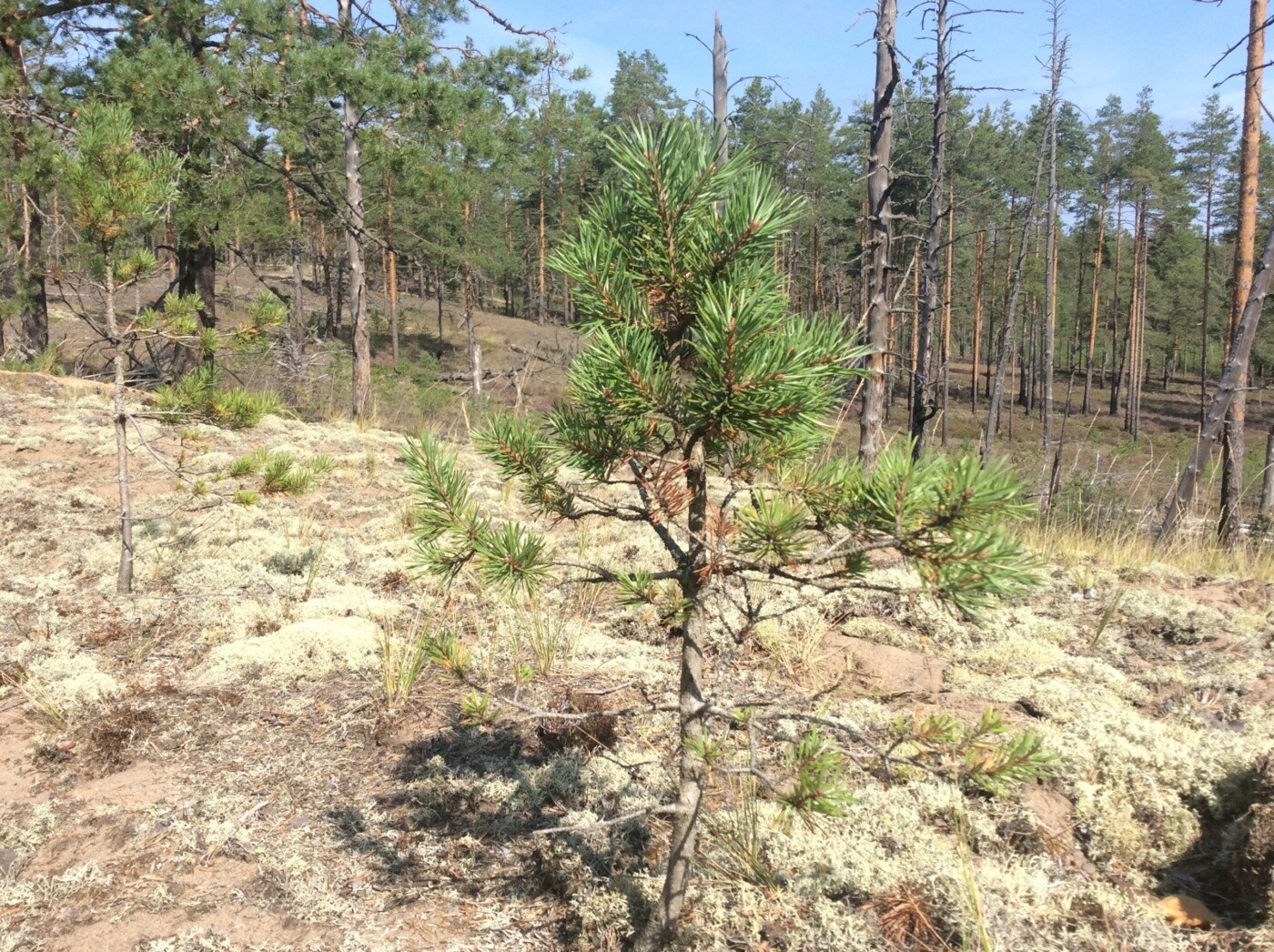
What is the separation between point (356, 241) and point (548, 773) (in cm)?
1103

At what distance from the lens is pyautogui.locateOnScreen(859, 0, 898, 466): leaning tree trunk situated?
250 inches

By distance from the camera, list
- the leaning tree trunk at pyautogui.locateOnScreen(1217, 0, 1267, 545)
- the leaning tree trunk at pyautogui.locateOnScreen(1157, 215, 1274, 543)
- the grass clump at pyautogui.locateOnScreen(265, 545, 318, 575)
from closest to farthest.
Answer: the grass clump at pyautogui.locateOnScreen(265, 545, 318, 575), the leaning tree trunk at pyautogui.locateOnScreen(1157, 215, 1274, 543), the leaning tree trunk at pyautogui.locateOnScreen(1217, 0, 1267, 545)

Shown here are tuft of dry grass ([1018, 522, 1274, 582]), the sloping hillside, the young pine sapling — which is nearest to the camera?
the young pine sapling

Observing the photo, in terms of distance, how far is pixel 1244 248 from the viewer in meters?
11.5

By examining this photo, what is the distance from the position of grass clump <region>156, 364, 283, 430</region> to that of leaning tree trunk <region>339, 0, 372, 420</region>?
6.20 meters

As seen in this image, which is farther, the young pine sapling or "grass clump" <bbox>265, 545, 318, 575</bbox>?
"grass clump" <bbox>265, 545, 318, 575</bbox>

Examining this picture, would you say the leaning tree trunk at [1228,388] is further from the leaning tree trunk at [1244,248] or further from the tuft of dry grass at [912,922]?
the tuft of dry grass at [912,922]

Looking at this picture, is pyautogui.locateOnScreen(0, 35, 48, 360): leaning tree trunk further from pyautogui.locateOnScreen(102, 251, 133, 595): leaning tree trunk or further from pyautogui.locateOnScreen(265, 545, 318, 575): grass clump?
pyautogui.locateOnScreen(265, 545, 318, 575): grass clump

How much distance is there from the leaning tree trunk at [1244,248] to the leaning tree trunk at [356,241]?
36.0 feet

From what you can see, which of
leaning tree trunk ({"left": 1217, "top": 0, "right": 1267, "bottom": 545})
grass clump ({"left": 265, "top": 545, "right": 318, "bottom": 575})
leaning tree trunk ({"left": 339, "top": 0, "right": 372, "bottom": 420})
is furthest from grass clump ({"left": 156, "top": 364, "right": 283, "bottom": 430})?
leaning tree trunk ({"left": 1217, "top": 0, "right": 1267, "bottom": 545})

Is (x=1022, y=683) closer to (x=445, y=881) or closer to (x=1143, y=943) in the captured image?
(x=1143, y=943)

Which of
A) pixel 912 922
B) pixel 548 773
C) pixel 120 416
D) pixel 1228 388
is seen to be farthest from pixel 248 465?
pixel 1228 388

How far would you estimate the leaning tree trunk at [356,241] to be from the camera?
1166 centimetres

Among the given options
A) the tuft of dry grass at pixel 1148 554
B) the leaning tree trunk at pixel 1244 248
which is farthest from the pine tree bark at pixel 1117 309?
the tuft of dry grass at pixel 1148 554
